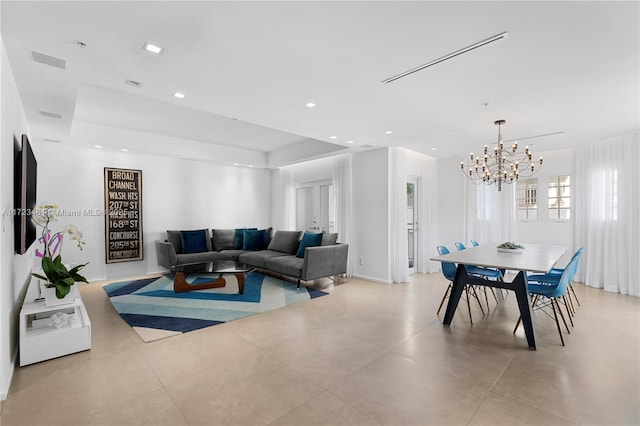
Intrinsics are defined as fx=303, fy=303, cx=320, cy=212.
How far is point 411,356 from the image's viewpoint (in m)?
2.77

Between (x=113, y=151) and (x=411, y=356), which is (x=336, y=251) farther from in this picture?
(x=113, y=151)

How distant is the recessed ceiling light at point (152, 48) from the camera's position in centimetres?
227

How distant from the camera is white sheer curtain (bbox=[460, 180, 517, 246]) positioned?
634cm

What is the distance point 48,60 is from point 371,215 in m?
4.94

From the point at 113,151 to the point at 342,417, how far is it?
20.3 feet

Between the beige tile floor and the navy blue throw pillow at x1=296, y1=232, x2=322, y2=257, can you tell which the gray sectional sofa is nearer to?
the navy blue throw pillow at x1=296, y1=232, x2=322, y2=257

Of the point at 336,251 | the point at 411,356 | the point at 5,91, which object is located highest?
the point at 5,91

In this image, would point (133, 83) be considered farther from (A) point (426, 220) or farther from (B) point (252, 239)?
(A) point (426, 220)

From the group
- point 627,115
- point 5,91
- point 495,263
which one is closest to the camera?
point 5,91

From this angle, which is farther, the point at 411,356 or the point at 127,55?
the point at 411,356

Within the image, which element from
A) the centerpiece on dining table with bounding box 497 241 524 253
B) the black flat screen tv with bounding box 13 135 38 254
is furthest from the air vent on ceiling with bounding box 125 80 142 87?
the centerpiece on dining table with bounding box 497 241 524 253

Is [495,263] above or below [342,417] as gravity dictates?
above

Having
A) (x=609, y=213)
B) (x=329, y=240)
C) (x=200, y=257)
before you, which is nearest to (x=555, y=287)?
(x=609, y=213)

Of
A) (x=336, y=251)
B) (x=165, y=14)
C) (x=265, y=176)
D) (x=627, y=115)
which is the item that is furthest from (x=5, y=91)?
(x=627, y=115)
